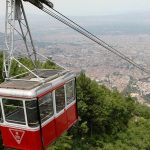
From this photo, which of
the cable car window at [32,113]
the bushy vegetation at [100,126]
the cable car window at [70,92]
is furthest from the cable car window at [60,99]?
the bushy vegetation at [100,126]

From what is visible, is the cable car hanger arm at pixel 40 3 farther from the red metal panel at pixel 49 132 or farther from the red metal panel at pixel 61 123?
the red metal panel at pixel 49 132

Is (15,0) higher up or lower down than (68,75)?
higher up

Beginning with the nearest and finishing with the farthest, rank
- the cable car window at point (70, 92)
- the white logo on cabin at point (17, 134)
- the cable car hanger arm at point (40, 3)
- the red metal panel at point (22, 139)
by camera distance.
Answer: the red metal panel at point (22, 139) < the white logo on cabin at point (17, 134) < the cable car hanger arm at point (40, 3) < the cable car window at point (70, 92)

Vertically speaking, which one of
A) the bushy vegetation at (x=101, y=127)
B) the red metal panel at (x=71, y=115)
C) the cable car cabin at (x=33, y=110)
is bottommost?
the bushy vegetation at (x=101, y=127)

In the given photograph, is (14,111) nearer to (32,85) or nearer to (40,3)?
(32,85)

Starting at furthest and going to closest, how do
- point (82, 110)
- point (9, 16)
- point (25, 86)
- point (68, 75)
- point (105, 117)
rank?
point (105, 117)
point (82, 110)
point (68, 75)
point (9, 16)
point (25, 86)

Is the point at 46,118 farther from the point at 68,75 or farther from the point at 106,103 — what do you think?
the point at 106,103

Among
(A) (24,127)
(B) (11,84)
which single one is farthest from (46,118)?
(B) (11,84)
